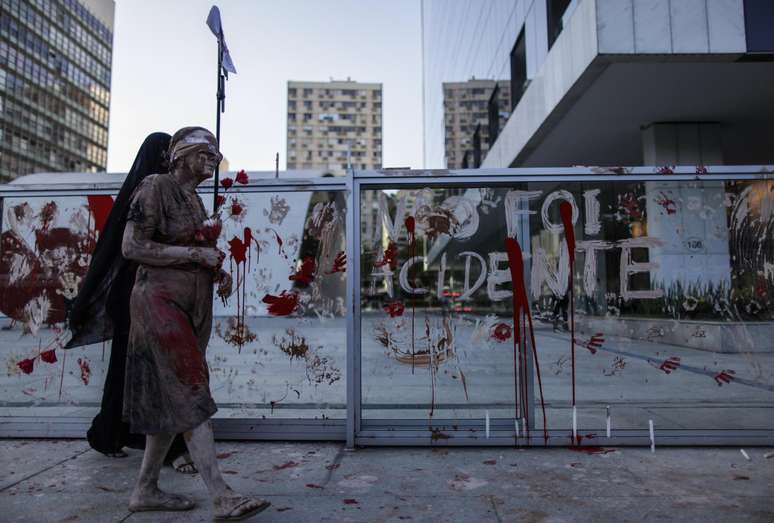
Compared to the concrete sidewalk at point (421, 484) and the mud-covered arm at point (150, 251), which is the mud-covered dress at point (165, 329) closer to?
the mud-covered arm at point (150, 251)

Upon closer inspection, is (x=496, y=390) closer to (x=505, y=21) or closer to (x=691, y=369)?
(x=691, y=369)

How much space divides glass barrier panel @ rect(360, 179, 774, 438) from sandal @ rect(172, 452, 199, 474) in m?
1.54

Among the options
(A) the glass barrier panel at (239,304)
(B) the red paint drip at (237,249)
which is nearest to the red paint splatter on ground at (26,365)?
(A) the glass barrier panel at (239,304)

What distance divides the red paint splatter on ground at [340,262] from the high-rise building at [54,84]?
68571 mm

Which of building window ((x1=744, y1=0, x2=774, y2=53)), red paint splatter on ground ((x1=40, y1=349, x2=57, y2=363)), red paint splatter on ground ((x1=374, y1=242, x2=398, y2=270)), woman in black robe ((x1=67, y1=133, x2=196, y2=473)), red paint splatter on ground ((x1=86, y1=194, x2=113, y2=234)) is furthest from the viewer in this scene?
building window ((x1=744, y1=0, x2=774, y2=53))

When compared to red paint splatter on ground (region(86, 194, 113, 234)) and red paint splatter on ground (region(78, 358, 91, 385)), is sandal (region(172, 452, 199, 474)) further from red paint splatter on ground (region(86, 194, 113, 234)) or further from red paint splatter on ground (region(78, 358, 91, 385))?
red paint splatter on ground (region(86, 194, 113, 234))

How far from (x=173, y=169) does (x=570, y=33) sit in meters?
9.71

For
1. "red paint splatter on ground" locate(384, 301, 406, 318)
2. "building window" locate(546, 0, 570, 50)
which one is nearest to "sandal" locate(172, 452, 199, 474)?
"red paint splatter on ground" locate(384, 301, 406, 318)

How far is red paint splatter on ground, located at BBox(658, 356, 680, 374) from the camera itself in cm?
392

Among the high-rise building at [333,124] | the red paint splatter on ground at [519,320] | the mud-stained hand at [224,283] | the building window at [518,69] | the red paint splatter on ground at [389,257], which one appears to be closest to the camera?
the mud-stained hand at [224,283]

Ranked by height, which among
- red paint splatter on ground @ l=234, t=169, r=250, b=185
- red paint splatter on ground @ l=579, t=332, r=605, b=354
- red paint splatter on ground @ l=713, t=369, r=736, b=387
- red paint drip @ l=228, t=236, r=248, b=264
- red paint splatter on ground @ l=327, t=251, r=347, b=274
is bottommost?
red paint splatter on ground @ l=713, t=369, r=736, b=387

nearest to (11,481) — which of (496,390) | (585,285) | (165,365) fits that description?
(165,365)

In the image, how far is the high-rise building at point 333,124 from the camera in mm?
108250

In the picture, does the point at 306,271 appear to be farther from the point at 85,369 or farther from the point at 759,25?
the point at 759,25
